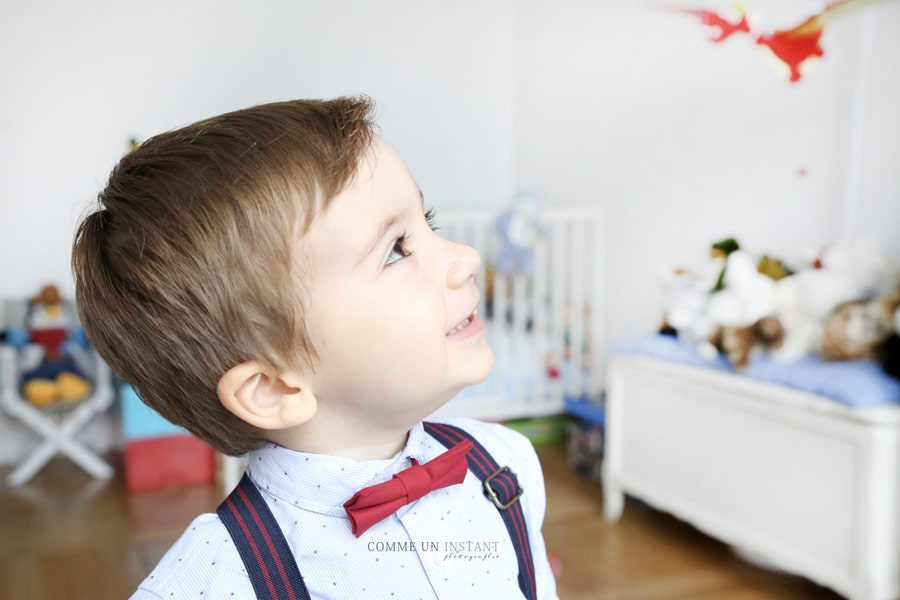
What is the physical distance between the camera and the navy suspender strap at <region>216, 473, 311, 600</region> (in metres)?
0.56

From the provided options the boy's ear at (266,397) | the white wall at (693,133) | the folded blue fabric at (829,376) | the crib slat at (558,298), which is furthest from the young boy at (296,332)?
the crib slat at (558,298)

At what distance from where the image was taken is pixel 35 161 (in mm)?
2705

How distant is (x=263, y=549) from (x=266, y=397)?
106 mm

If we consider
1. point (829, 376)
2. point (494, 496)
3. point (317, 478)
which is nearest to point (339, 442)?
point (317, 478)

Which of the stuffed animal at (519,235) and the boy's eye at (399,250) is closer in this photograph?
the boy's eye at (399,250)

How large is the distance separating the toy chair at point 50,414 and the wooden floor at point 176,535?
5 centimetres

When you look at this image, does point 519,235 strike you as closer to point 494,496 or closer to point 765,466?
point 765,466

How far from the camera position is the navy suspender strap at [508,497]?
26.2 inches

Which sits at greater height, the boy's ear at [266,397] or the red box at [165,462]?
the boy's ear at [266,397]

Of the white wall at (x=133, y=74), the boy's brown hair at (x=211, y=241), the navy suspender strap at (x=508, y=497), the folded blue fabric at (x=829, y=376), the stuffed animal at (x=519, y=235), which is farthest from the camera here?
the white wall at (x=133, y=74)

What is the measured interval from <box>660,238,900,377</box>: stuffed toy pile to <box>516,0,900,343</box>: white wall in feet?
0.90

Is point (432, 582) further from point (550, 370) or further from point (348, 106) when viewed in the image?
point (550, 370)

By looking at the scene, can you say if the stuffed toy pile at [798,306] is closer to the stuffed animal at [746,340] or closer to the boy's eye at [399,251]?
the stuffed animal at [746,340]

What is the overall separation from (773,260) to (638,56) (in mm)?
1118
